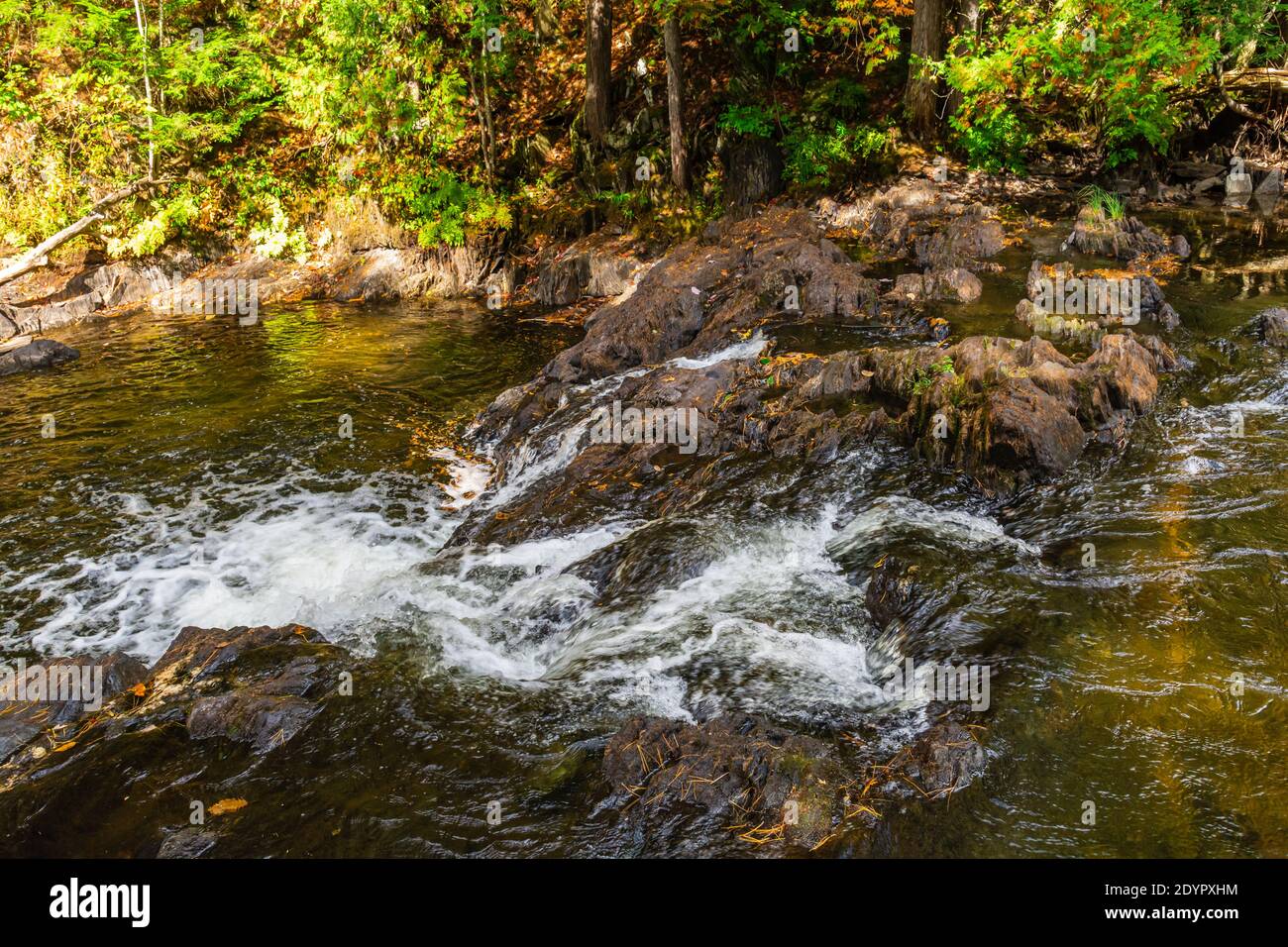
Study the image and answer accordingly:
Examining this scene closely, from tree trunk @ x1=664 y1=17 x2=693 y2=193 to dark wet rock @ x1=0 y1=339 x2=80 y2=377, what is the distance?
38.1 ft

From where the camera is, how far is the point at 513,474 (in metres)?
9.39

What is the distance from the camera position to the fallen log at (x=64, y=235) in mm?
14305

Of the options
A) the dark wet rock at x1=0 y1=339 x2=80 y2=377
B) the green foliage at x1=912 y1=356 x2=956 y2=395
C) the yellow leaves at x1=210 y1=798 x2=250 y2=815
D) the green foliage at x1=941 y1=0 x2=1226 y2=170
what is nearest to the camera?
the yellow leaves at x1=210 y1=798 x2=250 y2=815

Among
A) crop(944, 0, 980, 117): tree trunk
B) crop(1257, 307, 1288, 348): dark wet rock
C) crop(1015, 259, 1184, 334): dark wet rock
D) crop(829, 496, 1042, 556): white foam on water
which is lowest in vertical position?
crop(829, 496, 1042, 556): white foam on water

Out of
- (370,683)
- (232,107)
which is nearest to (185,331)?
(232,107)

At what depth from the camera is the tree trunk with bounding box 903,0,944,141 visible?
47.4 feet

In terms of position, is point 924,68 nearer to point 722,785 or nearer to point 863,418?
point 863,418

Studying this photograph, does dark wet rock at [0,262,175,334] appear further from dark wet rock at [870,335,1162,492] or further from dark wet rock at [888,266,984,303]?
dark wet rock at [870,335,1162,492]

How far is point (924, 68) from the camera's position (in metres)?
14.5

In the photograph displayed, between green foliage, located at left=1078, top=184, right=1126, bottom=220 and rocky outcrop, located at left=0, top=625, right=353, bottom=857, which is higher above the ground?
green foliage, located at left=1078, top=184, right=1126, bottom=220

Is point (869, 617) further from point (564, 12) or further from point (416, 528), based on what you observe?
point (564, 12)

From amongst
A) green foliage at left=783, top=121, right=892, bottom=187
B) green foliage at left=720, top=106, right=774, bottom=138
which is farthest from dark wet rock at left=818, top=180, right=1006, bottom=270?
green foliage at left=720, top=106, right=774, bottom=138

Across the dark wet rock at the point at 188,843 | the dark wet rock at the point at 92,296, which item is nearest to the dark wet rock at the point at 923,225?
the dark wet rock at the point at 188,843

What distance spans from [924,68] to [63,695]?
15447mm
